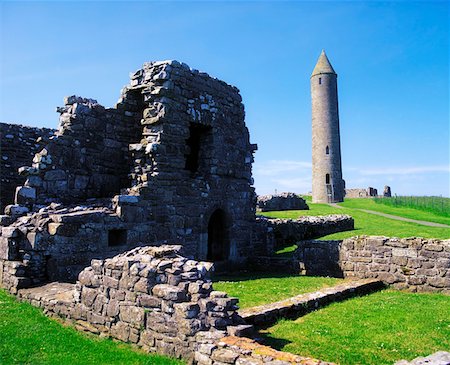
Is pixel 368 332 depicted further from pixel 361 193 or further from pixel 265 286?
pixel 361 193

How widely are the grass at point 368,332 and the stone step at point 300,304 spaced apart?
0.63 feet

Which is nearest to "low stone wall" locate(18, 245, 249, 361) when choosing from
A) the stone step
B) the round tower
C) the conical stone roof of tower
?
the stone step

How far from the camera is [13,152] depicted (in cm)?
1598

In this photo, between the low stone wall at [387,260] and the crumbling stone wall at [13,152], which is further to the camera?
the crumbling stone wall at [13,152]

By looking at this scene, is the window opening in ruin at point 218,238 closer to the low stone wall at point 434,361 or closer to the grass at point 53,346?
the grass at point 53,346

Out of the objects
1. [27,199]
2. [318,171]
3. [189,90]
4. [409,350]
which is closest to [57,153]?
[27,199]

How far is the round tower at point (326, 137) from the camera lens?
48750 mm

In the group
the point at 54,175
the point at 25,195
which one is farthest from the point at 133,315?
the point at 54,175

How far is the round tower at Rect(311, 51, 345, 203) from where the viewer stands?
160 feet

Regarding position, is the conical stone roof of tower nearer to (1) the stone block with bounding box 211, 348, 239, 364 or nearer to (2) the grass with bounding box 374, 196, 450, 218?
(2) the grass with bounding box 374, 196, 450, 218

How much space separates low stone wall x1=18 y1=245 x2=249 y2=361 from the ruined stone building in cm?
216

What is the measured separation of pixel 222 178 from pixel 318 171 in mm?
36551

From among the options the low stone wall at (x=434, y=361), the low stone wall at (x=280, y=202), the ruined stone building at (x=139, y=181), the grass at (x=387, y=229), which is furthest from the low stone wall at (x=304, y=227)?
the low stone wall at (x=434, y=361)

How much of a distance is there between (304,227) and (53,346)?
588 inches
